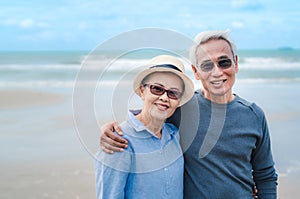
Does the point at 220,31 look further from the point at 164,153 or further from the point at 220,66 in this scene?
the point at 164,153

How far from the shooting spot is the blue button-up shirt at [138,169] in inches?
69.6

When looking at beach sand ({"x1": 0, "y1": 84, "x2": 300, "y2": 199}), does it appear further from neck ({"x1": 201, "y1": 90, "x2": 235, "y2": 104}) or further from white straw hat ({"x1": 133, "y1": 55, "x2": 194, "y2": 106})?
neck ({"x1": 201, "y1": 90, "x2": 235, "y2": 104})

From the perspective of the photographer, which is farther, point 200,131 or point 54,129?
point 54,129

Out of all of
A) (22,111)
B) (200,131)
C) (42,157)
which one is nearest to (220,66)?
(200,131)

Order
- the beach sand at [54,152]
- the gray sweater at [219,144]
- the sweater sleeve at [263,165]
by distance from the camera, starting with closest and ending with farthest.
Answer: the gray sweater at [219,144] → the sweater sleeve at [263,165] → the beach sand at [54,152]

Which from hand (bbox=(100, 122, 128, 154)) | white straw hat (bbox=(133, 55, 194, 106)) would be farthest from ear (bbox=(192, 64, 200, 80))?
hand (bbox=(100, 122, 128, 154))

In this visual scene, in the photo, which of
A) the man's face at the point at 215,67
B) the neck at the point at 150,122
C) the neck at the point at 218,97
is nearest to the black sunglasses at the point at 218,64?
the man's face at the point at 215,67

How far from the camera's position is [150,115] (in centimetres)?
184

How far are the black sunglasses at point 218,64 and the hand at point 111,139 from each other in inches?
19.2

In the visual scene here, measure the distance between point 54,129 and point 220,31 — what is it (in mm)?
4721

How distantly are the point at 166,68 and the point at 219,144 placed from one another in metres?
0.48

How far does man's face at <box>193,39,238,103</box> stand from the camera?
6.81 feet

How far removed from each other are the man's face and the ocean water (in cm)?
6

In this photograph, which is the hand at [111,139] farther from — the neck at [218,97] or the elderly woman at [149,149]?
the neck at [218,97]
